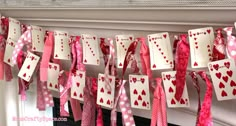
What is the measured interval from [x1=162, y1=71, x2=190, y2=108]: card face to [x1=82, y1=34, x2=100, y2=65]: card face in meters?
0.28

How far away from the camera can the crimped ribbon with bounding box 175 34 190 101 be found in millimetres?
860

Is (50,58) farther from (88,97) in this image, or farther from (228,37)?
(228,37)

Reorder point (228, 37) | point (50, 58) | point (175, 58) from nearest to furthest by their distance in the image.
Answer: point (228, 37) → point (175, 58) → point (50, 58)

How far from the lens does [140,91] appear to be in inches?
38.4

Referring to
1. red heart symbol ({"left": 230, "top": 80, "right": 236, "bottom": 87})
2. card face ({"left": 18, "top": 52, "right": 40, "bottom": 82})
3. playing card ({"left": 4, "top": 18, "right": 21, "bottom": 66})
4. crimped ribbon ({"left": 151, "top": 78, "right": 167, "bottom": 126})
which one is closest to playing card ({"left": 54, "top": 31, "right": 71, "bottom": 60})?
card face ({"left": 18, "top": 52, "right": 40, "bottom": 82})

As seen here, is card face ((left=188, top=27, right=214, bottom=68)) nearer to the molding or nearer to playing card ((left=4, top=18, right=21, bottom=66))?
the molding

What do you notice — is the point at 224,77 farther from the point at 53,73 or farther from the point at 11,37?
the point at 11,37

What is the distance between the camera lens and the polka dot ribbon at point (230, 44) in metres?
0.76

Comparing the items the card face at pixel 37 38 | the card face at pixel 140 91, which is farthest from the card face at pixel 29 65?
the card face at pixel 140 91

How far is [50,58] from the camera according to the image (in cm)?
129

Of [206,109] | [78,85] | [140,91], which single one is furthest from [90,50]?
[206,109]

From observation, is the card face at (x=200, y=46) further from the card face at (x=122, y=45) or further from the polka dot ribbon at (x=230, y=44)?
the card face at (x=122, y=45)

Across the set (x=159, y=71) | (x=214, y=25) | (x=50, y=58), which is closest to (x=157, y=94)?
(x=159, y=71)

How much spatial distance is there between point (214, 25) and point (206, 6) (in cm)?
6
